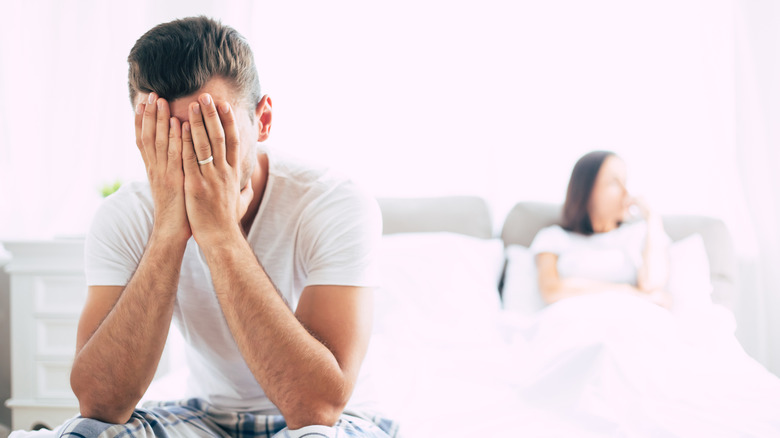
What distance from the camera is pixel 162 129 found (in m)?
0.94

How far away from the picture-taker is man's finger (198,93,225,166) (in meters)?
0.92

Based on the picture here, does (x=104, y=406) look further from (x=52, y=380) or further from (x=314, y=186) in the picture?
(x=52, y=380)

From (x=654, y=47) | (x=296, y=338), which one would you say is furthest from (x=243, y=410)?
(x=654, y=47)

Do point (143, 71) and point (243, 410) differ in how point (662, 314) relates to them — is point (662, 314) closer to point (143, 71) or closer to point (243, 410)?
point (243, 410)

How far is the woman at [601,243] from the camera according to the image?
6.01ft

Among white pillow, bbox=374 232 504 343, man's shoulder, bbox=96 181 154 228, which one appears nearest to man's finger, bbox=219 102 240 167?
man's shoulder, bbox=96 181 154 228

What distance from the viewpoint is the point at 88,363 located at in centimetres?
92

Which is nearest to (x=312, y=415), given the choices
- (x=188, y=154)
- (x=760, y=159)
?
(x=188, y=154)

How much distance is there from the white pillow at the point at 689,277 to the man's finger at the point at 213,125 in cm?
150

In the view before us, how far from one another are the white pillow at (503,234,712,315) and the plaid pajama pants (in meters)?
1.04

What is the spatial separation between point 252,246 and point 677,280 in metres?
1.45

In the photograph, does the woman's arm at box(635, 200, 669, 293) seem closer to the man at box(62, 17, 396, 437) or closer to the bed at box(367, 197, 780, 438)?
the bed at box(367, 197, 780, 438)

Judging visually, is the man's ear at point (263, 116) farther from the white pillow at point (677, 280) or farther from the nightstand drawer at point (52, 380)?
the nightstand drawer at point (52, 380)

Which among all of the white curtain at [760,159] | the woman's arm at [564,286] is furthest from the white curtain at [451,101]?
the woman's arm at [564,286]
